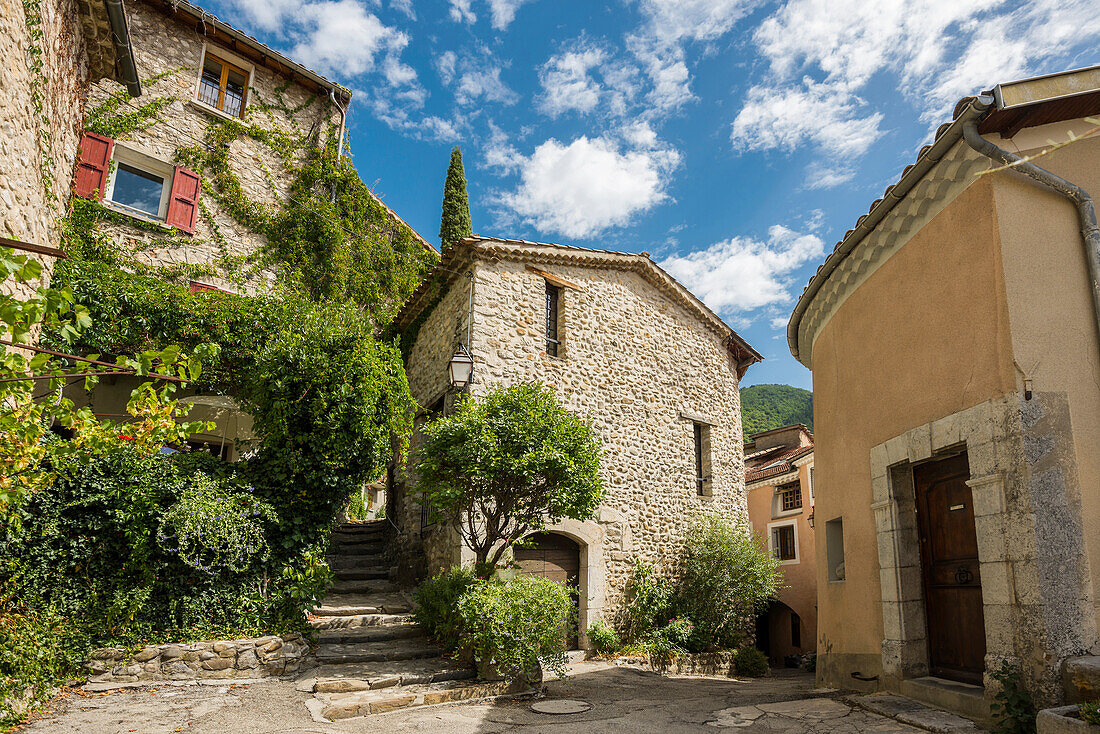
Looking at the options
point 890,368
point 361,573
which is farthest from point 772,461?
point 890,368

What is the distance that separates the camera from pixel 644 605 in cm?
1124

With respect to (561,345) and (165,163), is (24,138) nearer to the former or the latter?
(165,163)

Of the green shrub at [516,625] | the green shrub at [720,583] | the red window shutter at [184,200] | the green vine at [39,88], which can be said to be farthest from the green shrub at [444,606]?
the red window shutter at [184,200]

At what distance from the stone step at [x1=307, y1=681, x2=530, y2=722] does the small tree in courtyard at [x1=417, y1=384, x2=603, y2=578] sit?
1431mm

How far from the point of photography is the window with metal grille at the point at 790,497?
17891 millimetres

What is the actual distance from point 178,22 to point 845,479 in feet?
47.7

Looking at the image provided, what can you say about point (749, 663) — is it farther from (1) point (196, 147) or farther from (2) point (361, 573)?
(1) point (196, 147)

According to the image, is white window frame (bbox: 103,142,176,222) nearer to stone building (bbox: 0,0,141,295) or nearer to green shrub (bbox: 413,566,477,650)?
stone building (bbox: 0,0,141,295)

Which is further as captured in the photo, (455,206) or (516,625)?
(455,206)

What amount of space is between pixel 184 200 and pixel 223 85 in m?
3.19

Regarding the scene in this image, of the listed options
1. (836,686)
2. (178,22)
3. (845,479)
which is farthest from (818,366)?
(178,22)

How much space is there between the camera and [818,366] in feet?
27.4

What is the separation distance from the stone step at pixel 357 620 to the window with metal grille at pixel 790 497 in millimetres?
12564

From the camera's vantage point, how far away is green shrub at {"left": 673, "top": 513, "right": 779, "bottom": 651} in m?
11.7
